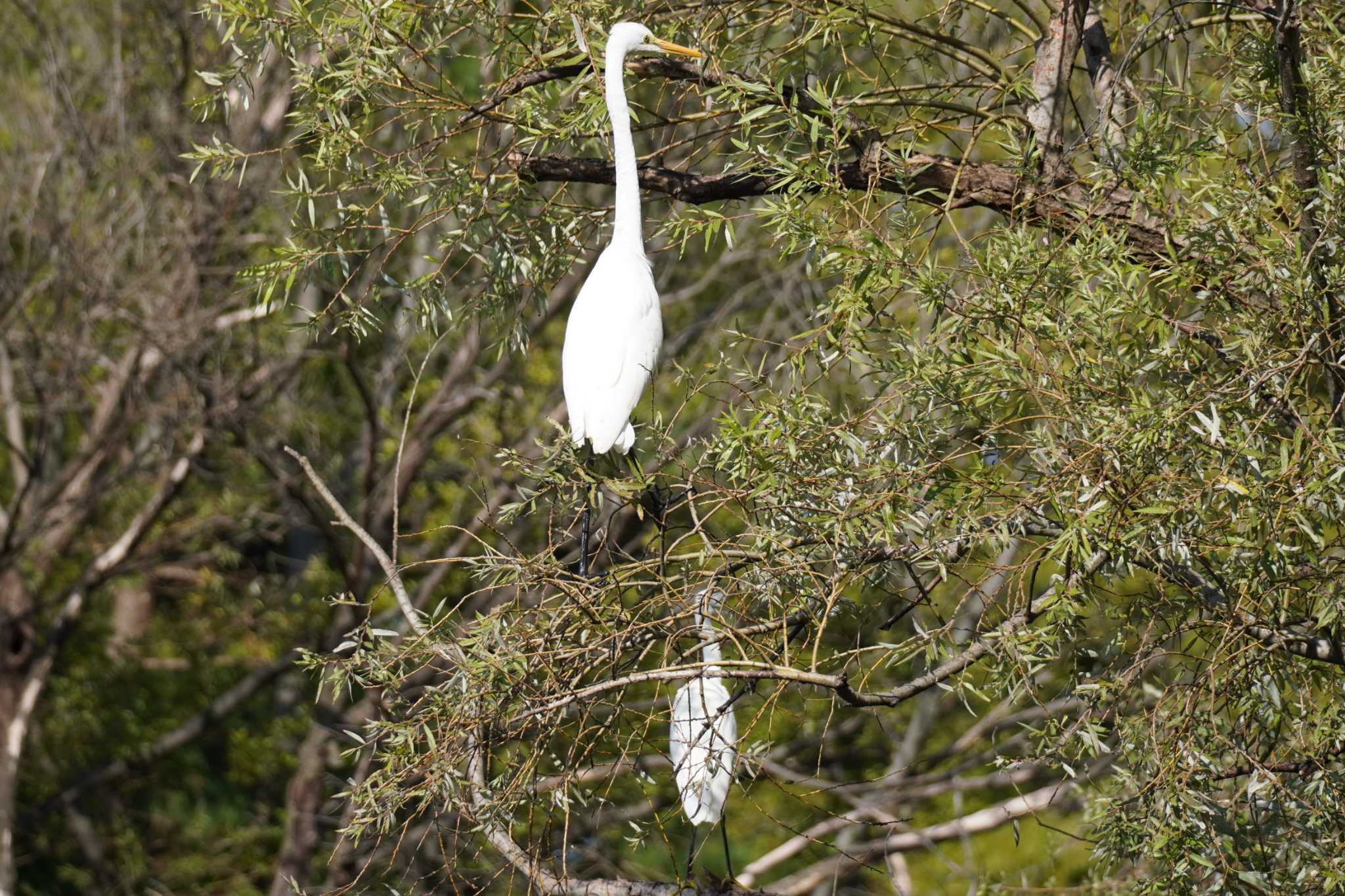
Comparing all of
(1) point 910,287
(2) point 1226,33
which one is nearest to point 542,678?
(1) point 910,287

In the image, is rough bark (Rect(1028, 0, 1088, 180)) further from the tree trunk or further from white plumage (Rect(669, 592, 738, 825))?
the tree trunk

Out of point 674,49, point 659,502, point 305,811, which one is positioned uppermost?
point 674,49

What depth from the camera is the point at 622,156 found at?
2564 mm

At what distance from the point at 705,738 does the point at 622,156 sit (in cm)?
147

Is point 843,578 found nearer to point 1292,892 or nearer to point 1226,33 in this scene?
point 1292,892

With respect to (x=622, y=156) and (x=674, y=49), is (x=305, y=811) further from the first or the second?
(x=674, y=49)

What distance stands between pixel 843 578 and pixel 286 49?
153 cm

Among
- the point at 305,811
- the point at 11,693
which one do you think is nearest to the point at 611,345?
the point at 305,811

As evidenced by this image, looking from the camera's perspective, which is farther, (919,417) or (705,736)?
(705,736)

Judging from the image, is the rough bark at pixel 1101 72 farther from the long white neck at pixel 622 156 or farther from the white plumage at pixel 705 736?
the white plumage at pixel 705 736

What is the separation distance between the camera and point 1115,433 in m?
1.85

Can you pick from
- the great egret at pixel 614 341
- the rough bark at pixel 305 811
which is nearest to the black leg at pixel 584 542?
the great egret at pixel 614 341

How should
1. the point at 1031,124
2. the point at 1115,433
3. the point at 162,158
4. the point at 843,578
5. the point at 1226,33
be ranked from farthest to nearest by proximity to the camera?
the point at 162,158 → the point at 1226,33 → the point at 1031,124 → the point at 843,578 → the point at 1115,433

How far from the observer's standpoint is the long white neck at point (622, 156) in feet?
8.05
